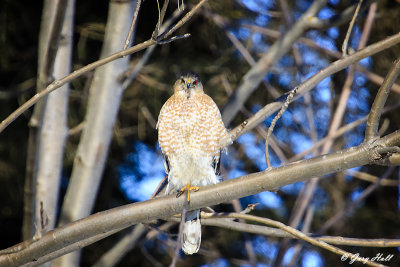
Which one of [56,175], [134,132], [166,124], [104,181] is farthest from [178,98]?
[104,181]

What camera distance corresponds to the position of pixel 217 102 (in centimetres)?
605

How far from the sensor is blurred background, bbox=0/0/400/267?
558 cm

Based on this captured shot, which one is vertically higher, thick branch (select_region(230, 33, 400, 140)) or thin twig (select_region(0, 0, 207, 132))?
thick branch (select_region(230, 33, 400, 140))

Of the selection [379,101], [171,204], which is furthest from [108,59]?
[379,101]

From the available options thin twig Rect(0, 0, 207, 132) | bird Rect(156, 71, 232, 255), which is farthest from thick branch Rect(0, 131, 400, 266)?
bird Rect(156, 71, 232, 255)

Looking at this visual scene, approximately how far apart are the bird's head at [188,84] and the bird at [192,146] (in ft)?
0.77

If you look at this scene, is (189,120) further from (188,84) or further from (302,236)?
(302,236)

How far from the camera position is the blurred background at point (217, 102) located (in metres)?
5.58

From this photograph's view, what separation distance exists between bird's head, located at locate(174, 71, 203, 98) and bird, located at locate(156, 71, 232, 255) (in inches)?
9.3

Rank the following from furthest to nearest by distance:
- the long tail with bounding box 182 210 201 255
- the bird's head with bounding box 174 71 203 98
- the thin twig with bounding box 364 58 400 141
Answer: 1. the bird's head with bounding box 174 71 203 98
2. the long tail with bounding box 182 210 201 255
3. the thin twig with bounding box 364 58 400 141

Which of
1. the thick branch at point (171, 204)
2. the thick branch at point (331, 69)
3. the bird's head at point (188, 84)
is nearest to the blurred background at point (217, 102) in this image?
the bird's head at point (188, 84)

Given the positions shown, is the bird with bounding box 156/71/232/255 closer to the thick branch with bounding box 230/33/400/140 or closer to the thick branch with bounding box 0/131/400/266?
the thick branch with bounding box 230/33/400/140

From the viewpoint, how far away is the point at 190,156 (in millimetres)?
4219

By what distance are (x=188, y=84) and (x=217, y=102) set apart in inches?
58.0
